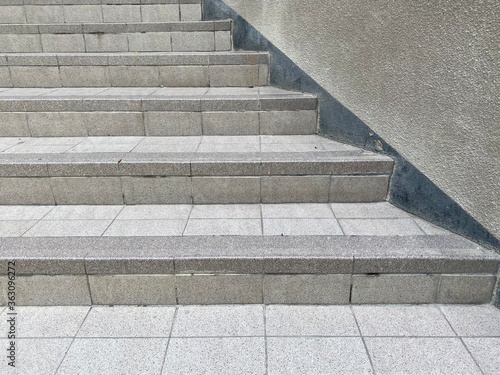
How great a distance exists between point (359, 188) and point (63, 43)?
4.50m

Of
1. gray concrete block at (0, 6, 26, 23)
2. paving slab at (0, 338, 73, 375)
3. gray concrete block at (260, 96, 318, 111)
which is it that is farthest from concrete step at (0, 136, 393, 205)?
gray concrete block at (0, 6, 26, 23)

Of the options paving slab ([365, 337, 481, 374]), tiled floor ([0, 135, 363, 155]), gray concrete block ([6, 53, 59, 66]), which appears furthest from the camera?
gray concrete block ([6, 53, 59, 66])

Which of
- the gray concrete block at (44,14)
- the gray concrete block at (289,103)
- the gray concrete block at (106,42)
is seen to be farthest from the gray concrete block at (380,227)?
the gray concrete block at (44,14)

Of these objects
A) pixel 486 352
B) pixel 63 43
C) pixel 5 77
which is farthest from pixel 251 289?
pixel 63 43

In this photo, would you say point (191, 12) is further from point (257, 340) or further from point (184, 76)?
point (257, 340)

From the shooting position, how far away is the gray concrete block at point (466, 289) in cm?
251

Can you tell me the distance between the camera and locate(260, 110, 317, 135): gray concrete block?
394 centimetres

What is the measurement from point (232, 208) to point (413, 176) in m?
1.48

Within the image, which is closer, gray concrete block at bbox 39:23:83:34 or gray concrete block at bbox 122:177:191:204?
gray concrete block at bbox 122:177:191:204

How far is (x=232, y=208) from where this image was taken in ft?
10.4

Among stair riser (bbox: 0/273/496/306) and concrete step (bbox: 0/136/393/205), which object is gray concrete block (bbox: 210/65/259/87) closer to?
concrete step (bbox: 0/136/393/205)

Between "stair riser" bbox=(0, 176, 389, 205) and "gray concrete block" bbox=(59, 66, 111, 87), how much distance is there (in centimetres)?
194

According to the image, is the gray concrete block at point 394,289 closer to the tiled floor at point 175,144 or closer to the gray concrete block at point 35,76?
the tiled floor at point 175,144

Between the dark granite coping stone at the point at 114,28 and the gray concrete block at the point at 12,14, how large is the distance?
2.14 feet
